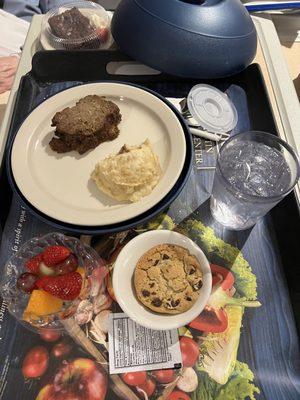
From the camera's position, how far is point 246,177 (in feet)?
2.42

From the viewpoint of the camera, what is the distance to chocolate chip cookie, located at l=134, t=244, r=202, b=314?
2.09 feet

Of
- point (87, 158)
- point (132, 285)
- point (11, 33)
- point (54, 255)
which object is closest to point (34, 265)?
point (54, 255)

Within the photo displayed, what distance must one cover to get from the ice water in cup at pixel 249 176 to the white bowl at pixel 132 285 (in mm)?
130

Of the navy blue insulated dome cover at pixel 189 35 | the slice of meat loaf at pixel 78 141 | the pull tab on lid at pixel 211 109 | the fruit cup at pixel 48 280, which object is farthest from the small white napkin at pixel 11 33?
the fruit cup at pixel 48 280

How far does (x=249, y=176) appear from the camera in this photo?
738 millimetres

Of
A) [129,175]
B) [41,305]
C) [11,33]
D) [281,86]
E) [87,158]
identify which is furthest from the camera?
[11,33]

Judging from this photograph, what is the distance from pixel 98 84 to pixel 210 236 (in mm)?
513

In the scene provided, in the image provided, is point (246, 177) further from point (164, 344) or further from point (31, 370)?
point (31, 370)

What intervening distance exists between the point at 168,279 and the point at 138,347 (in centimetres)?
14

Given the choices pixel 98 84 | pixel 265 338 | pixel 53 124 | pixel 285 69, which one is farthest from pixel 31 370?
pixel 285 69

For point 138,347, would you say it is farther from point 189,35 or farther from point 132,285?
point 189,35

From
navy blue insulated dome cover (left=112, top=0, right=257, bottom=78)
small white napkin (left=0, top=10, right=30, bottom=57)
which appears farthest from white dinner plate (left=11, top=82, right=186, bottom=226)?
small white napkin (left=0, top=10, right=30, bottom=57)

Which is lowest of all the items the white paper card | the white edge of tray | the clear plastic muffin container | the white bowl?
the white paper card

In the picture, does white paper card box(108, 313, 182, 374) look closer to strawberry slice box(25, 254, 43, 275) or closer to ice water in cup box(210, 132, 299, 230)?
strawberry slice box(25, 254, 43, 275)
